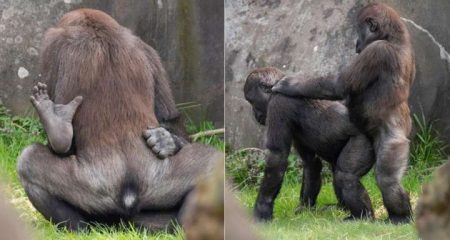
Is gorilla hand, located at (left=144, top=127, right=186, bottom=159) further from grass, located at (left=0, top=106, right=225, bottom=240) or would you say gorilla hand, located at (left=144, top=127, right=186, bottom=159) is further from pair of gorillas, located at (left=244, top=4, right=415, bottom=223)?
pair of gorillas, located at (left=244, top=4, right=415, bottom=223)

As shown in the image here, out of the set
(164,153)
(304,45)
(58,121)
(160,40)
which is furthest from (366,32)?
(160,40)

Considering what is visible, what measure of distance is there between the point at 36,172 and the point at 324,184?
96 cm

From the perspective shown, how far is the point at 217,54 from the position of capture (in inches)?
121

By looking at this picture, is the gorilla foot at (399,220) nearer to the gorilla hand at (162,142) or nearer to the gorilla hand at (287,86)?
the gorilla hand at (287,86)

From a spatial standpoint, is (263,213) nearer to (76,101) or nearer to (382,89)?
(382,89)

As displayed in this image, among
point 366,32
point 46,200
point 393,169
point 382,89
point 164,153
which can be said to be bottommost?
point 46,200

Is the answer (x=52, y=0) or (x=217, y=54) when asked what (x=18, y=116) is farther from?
(x=217, y=54)

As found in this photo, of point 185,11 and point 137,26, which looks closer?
point 185,11

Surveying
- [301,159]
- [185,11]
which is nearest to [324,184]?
[301,159]

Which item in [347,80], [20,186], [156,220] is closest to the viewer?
[347,80]

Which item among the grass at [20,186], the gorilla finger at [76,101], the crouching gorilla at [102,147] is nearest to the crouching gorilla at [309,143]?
the grass at [20,186]

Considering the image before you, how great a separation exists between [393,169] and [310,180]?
0.36m

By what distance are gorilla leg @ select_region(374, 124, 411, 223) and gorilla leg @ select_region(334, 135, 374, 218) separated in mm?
37

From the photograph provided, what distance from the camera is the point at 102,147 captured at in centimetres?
282
